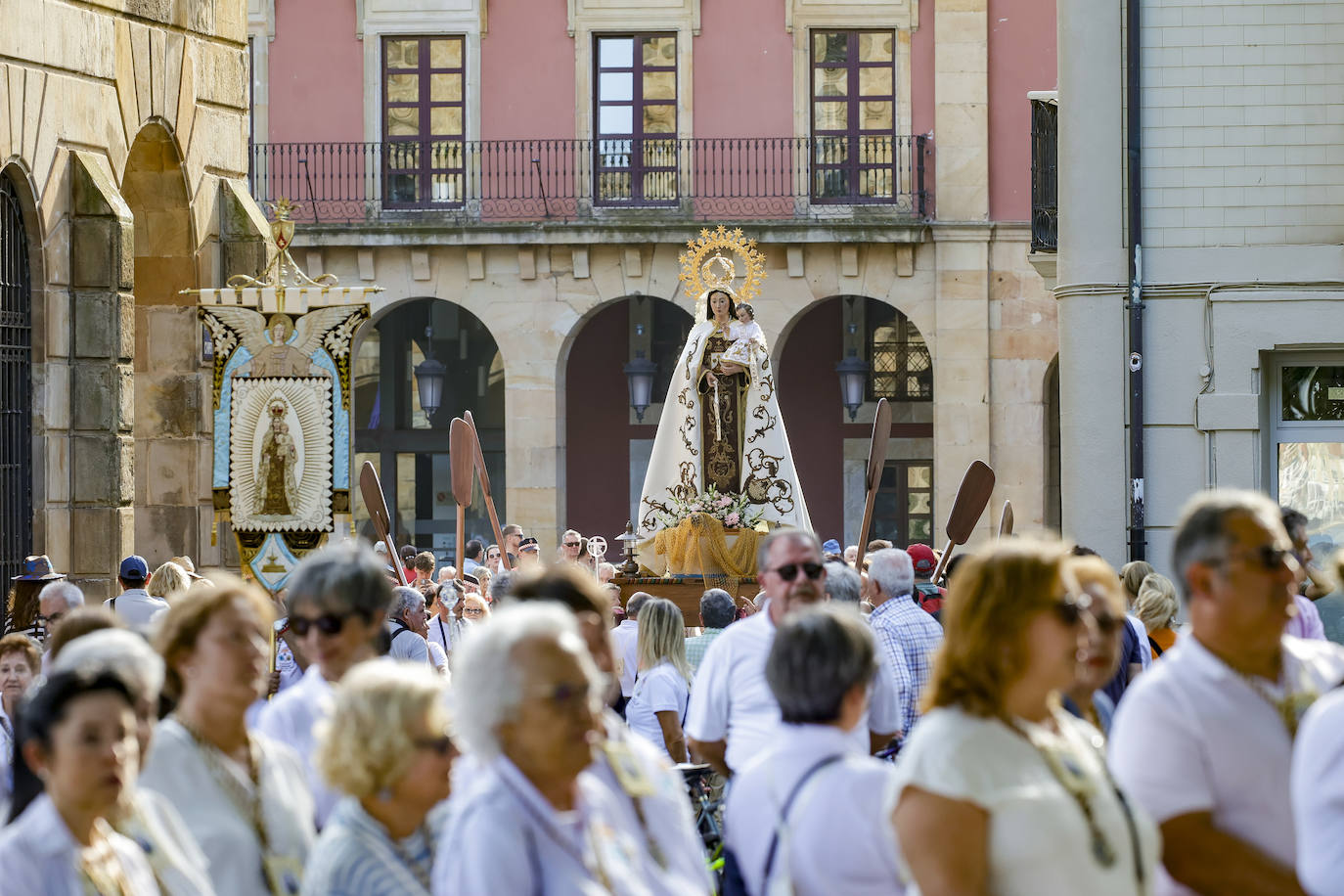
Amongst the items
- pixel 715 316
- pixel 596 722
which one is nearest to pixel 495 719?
pixel 596 722

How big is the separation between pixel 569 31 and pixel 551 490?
5729mm

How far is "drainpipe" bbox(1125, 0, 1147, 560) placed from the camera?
14.5m

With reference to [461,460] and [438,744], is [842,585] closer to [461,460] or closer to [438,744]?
[438,744]

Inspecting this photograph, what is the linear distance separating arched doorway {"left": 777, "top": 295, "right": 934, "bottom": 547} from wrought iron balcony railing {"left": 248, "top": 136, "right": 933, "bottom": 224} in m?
2.44

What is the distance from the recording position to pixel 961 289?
83.9 feet

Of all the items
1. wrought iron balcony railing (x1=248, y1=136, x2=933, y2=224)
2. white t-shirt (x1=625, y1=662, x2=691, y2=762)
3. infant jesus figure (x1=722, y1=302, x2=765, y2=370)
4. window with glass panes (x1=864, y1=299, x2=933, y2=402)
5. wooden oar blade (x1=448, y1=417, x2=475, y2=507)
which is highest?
wrought iron balcony railing (x1=248, y1=136, x2=933, y2=224)

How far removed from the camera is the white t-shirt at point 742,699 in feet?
20.2

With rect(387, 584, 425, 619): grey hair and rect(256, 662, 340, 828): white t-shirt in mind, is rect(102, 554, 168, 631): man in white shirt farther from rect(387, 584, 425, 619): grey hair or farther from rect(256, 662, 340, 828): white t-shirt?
rect(256, 662, 340, 828): white t-shirt

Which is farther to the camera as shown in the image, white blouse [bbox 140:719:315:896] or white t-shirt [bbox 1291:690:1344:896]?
white blouse [bbox 140:719:315:896]

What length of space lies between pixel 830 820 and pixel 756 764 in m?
0.28

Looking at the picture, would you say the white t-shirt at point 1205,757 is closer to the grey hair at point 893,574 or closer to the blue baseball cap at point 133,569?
the grey hair at point 893,574

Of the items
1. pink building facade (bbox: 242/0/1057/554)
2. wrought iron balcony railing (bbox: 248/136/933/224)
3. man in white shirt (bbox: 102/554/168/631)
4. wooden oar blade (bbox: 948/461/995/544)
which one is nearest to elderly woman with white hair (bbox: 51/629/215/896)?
man in white shirt (bbox: 102/554/168/631)

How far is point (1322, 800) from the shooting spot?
149 inches

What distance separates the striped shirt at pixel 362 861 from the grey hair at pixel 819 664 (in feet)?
2.73
